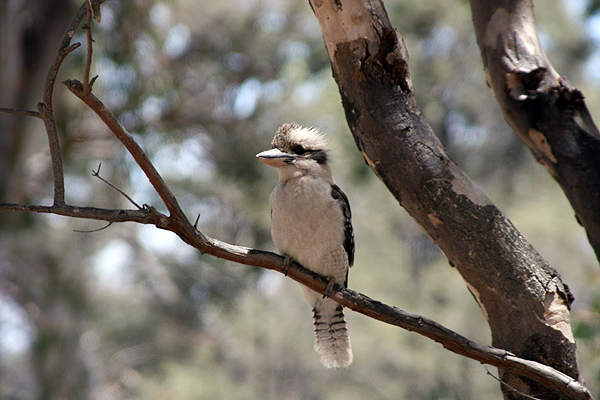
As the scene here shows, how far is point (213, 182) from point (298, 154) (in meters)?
5.03

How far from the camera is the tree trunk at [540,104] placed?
188 cm

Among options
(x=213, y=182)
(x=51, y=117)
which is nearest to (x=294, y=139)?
(x=51, y=117)

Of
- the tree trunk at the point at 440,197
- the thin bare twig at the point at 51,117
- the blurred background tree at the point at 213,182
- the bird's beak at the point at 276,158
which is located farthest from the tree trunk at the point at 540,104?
the blurred background tree at the point at 213,182

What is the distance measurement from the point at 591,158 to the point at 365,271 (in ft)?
23.9

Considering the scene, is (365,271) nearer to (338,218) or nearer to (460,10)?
(460,10)

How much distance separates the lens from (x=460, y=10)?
25.7 ft

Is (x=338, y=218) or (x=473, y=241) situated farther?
(x=338, y=218)

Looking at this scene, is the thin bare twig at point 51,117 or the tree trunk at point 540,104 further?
the tree trunk at point 540,104

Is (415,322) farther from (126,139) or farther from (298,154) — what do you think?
Result: (298,154)

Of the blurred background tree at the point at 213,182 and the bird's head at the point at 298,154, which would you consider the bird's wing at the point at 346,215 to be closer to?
the bird's head at the point at 298,154

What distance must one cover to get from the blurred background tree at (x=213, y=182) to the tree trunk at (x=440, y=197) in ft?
10.5

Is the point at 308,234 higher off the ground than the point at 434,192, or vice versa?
the point at 308,234

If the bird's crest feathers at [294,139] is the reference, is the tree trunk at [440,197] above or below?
below

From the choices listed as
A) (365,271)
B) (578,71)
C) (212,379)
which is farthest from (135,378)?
(578,71)
